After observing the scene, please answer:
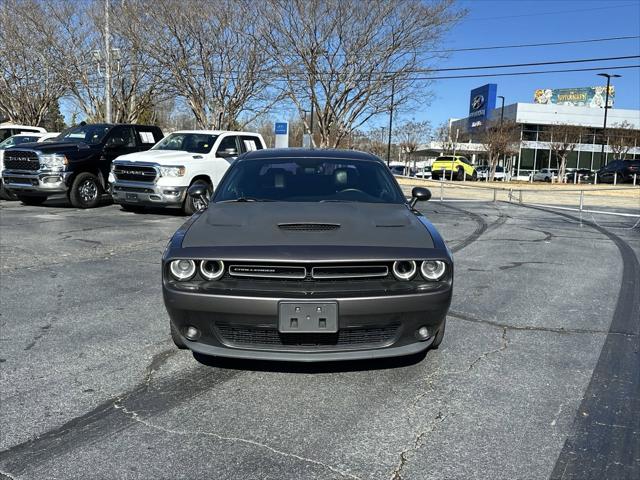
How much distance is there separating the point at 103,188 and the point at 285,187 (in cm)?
1048

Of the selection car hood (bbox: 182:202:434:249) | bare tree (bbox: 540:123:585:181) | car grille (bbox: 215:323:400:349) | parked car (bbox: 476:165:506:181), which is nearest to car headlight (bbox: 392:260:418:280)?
car hood (bbox: 182:202:434:249)

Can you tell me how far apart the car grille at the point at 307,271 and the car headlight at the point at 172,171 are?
29.6 ft

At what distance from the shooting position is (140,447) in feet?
9.73

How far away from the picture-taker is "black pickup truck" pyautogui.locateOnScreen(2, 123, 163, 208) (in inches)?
514

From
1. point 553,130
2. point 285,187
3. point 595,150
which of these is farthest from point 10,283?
point 595,150

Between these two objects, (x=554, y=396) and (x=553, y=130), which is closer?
(x=554, y=396)

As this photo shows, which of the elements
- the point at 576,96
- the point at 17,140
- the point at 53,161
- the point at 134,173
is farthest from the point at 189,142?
the point at 576,96

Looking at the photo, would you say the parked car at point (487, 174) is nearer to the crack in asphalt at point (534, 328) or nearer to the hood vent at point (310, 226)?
the crack in asphalt at point (534, 328)

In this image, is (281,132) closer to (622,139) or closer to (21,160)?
(21,160)

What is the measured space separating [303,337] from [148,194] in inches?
377

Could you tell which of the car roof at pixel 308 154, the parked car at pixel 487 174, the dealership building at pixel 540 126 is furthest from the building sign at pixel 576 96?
the car roof at pixel 308 154

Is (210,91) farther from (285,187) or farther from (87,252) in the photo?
(285,187)

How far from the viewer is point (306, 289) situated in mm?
3406

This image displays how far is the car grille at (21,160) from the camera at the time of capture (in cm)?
1306
